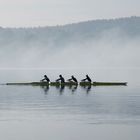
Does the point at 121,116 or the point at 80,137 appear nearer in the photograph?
the point at 80,137

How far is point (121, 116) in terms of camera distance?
54844 mm

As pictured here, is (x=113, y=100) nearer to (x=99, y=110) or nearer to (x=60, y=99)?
(x=60, y=99)

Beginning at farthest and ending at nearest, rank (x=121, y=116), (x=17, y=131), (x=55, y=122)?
(x=121, y=116) < (x=55, y=122) < (x=17, y=131)

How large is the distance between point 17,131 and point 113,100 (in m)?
25.2

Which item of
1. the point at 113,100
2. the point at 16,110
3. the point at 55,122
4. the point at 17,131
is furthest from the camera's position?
the point at 113,100

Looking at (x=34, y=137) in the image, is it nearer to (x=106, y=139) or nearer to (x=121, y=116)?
(x=106, y=139)

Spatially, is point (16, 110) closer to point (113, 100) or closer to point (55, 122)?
point (55, 122)

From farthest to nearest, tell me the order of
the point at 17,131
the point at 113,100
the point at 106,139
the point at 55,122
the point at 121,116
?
the point at 113,100 < the point at 121,116 < the point at 55,122 < the point at 17,131 < the point at 106,139

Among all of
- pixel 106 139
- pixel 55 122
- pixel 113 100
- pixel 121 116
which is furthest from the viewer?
pixel 113 100

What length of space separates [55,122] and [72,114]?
5.25m

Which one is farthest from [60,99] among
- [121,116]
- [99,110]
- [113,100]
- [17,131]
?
[17,131]

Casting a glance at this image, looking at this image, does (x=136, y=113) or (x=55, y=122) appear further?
(x=136, y=113)

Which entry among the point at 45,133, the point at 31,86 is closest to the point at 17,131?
the point at 45,133

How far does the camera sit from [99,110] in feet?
196
